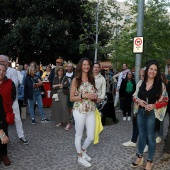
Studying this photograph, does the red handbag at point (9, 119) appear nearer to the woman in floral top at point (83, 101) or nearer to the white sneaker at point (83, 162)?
the woman in floral top at point (83, 101)

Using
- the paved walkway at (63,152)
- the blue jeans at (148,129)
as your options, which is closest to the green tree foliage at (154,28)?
the paved walkway at (63,152)

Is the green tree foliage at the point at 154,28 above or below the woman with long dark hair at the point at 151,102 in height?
above

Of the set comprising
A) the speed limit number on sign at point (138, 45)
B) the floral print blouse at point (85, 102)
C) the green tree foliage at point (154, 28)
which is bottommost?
the floral print blouse at point (85, 102)

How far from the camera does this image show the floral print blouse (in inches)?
150

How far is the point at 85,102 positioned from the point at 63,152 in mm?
1374

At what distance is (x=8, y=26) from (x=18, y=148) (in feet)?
46.3

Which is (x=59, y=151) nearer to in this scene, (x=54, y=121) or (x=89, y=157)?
(x=89, y=157)

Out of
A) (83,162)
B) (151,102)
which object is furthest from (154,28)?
(83,162)

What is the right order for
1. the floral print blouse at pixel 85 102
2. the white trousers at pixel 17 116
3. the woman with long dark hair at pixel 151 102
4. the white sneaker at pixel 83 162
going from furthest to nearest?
1. the white trousers at pixel 17 116
2. the white sneaker at pixel 83 162
3. the floral print blouse at pixel 85 102
4. the woman with long dark hair at pixel 151 102

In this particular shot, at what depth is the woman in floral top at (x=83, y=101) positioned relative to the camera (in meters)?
3.81

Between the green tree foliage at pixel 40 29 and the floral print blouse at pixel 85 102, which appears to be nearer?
the floral print blouse at pixel 85 102

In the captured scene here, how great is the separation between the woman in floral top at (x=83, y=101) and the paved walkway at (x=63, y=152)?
38 cm

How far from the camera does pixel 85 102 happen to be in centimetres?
383

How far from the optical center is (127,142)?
16.9ft
